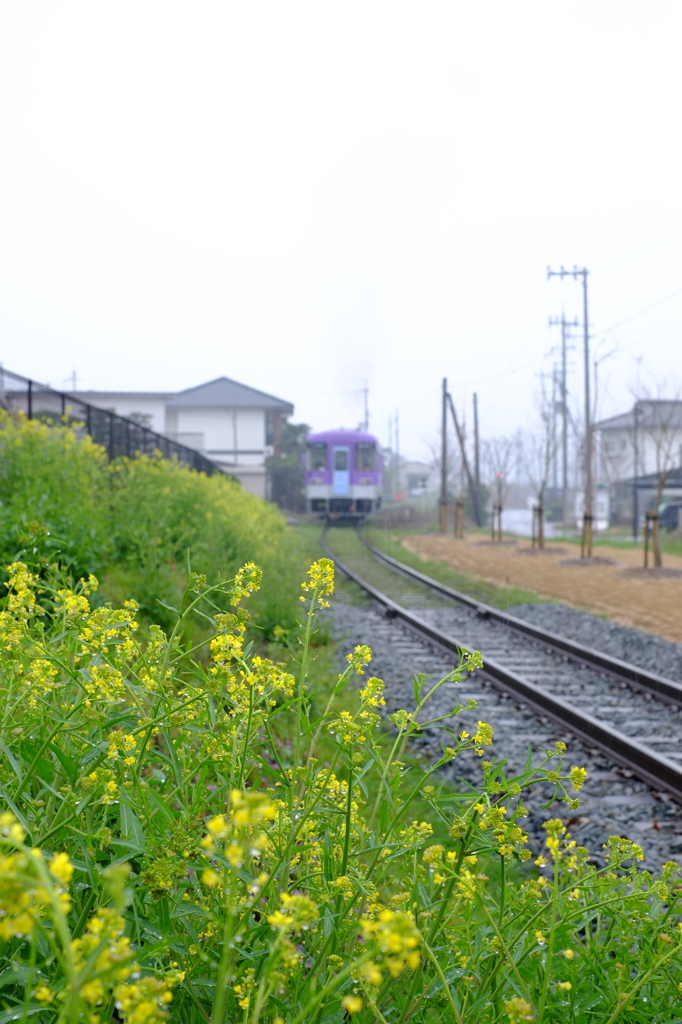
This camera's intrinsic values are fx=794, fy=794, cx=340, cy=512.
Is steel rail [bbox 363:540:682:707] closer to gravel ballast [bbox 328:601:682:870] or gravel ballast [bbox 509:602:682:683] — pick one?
gravel ballast [bbox 509:602:682:683]

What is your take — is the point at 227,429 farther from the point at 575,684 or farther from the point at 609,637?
the point at 575,684

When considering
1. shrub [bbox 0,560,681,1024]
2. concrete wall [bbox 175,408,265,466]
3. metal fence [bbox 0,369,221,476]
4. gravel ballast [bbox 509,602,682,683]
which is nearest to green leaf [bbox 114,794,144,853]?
shrub [bbox 0,560,681,1024]

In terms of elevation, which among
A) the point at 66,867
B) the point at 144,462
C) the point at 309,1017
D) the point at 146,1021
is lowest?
the point at 309,1017

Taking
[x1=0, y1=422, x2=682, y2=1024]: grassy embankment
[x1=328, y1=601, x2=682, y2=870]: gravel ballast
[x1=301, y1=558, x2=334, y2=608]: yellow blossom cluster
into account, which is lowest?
[x1=328, y1=601, x2=682, y2=870]: gravel ballast

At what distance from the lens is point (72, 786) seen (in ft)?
4.51

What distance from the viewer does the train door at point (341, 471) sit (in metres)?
28.1

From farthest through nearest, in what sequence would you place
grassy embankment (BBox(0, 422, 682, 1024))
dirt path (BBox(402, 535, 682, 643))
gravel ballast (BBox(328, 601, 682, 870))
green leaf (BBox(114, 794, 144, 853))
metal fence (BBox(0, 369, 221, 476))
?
dirt path (BBox(402, 535, 682, 643))
metal fence (BBox(0, 369, 221, 476))
gravel ballast (BBox(328, 601, 682, 870))
green leaf (BBox(114, 794, 144, 853))
grassy embankment (BBox(0, 422, 682, 1024))

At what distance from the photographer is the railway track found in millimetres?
5289

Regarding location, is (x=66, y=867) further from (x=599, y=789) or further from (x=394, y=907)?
(x=599, y=789)

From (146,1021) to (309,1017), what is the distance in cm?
65

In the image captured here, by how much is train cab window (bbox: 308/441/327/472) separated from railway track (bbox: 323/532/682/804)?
15.9 m

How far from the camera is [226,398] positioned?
158 feet

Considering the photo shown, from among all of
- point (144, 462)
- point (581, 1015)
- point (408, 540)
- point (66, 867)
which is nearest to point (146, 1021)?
point (66, 867)

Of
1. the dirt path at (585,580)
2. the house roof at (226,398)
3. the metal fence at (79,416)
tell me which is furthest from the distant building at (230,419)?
the metal fence at (79,416)
